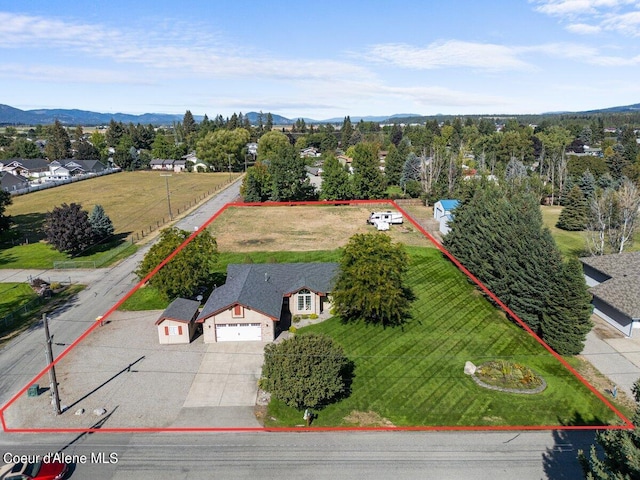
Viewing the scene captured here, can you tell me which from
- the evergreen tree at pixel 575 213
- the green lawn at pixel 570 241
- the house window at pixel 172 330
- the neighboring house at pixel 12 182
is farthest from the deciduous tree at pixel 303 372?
the neighboring house at pixel 12 182

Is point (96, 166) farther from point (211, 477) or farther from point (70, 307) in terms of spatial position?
point (211, 477)

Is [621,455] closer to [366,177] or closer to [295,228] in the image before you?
[295,228]

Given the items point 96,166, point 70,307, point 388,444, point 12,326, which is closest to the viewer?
point 388,444

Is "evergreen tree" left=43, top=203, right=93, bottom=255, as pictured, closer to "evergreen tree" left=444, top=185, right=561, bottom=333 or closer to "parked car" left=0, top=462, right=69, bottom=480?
"parked car" left=0, top=462, right=69, bottom=480

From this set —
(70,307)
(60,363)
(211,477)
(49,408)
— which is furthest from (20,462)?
(70,307)

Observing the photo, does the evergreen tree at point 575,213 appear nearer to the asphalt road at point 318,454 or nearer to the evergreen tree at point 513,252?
the evergreen tree at point 513,252
